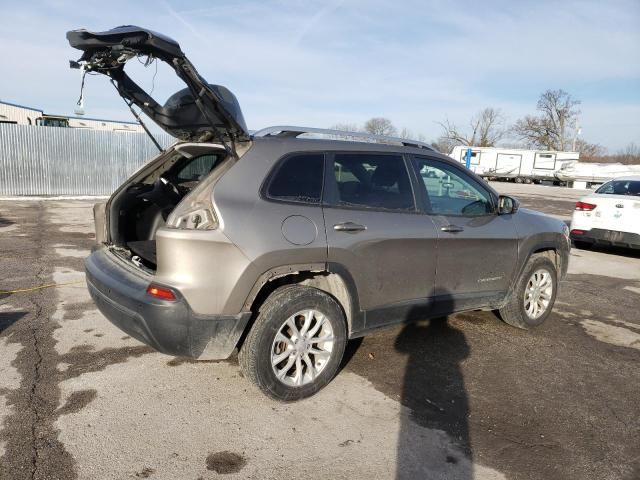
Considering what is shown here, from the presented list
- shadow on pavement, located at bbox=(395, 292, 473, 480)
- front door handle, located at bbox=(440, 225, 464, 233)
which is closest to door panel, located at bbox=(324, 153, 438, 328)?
front door handle, located at bbox=(440, 225, 464, 233)

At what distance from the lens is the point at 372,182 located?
3.88 metres

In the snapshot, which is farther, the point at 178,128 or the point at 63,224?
the point at 63,224

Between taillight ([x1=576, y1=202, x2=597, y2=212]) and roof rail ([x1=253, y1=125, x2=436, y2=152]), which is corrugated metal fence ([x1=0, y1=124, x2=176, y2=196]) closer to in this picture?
taillight ([x1=576, y1=202, x2=597, y2=212])

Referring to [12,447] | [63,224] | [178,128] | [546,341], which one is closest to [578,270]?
[546,341]

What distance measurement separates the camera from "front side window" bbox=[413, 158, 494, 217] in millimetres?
4207

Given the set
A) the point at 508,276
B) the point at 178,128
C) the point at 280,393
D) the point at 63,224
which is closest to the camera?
the point at 280,393

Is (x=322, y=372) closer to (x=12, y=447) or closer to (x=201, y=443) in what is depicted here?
(x=201, y=443)

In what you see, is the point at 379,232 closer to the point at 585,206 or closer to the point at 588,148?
the point at 585,206

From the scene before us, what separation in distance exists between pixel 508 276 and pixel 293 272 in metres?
2.50

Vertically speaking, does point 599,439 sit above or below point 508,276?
below

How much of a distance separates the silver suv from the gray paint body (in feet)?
0.03

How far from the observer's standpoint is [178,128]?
12.8 feet

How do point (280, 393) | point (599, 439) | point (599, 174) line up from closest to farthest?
point (599, 439) → point (280, 393) → point (599, 174)

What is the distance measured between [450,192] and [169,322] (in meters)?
2.73
